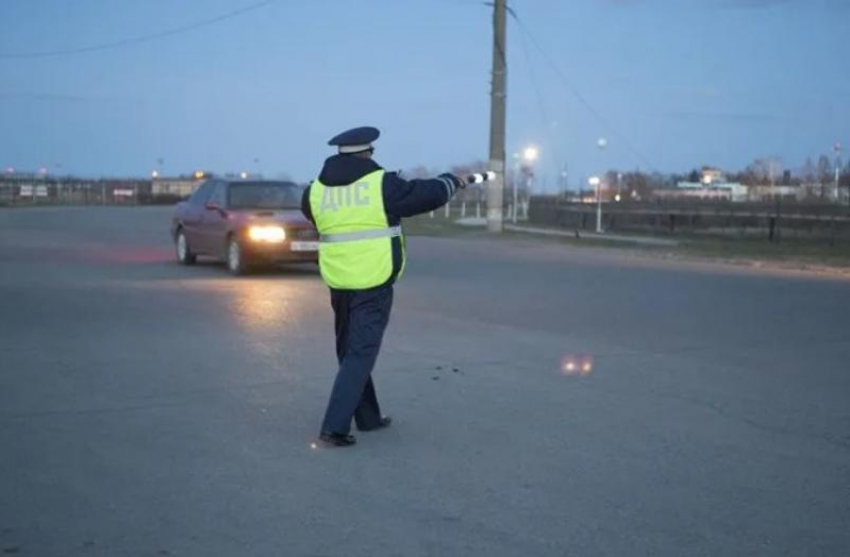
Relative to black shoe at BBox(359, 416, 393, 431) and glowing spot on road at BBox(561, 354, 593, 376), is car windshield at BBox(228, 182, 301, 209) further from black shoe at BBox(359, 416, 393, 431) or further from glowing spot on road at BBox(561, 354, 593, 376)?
black shoe at BBox(359, 416, 393, 431)

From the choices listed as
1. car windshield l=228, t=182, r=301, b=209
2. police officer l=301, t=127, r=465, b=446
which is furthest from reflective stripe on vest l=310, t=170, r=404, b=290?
car windshield l=228, t=182, r=301, b=209

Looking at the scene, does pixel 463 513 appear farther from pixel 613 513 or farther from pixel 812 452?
pixel 812 452

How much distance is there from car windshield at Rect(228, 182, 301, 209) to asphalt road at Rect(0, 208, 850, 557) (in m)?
4.12

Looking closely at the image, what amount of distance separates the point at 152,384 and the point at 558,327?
4.69 metres

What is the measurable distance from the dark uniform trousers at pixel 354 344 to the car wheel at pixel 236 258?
1002 centimetres

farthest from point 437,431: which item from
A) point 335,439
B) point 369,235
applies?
point 369,235

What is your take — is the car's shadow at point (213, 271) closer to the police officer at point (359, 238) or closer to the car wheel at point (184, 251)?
the car wheel at point (184, 251)

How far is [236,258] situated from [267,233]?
761mm

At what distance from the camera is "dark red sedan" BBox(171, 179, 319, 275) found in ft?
52.2

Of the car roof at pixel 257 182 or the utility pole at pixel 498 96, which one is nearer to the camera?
the car roof at pixel 257 182

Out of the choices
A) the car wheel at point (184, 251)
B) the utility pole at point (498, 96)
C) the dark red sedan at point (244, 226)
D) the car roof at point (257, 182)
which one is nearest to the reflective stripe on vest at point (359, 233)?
the dark red sedan at point (244, 226)

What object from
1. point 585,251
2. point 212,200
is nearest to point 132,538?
point 212,200

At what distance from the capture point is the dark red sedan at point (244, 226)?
15.9m

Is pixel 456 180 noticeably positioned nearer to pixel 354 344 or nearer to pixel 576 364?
pixel 354 344
